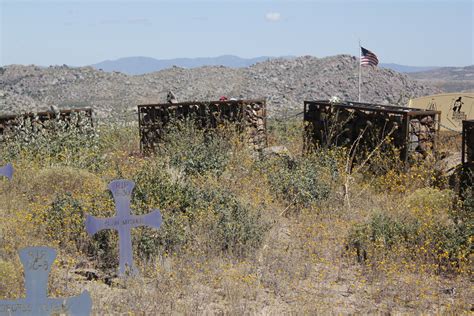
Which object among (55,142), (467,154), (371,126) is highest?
(371,126)

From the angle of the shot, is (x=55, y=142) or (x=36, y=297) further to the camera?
(x=55, y=142)

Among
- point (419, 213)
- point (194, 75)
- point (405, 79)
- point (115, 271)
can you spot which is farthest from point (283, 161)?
point (194, 75)

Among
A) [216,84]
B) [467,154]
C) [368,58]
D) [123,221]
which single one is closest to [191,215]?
[123,221]

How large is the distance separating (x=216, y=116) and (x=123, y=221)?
771cm

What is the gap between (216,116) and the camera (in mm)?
14562

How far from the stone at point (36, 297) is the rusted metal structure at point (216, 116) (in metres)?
8.77

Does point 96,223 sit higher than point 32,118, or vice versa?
point 32,118

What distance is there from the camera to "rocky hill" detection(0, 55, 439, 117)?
143 ft

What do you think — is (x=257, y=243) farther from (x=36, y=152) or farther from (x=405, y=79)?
(x=405, y=79)

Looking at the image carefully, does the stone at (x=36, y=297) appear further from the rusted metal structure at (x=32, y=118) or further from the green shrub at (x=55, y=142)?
the rusted metal structure at (x=32, y=118)

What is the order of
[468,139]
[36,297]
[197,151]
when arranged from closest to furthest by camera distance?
[36,297] → [468,139] → [197,151]

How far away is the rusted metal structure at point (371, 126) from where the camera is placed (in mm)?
11266

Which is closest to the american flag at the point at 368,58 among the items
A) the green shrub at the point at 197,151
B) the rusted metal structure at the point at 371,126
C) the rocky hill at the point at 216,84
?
the rusted metal structure at the point at 371,126

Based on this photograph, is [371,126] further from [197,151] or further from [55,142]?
[55,142]
